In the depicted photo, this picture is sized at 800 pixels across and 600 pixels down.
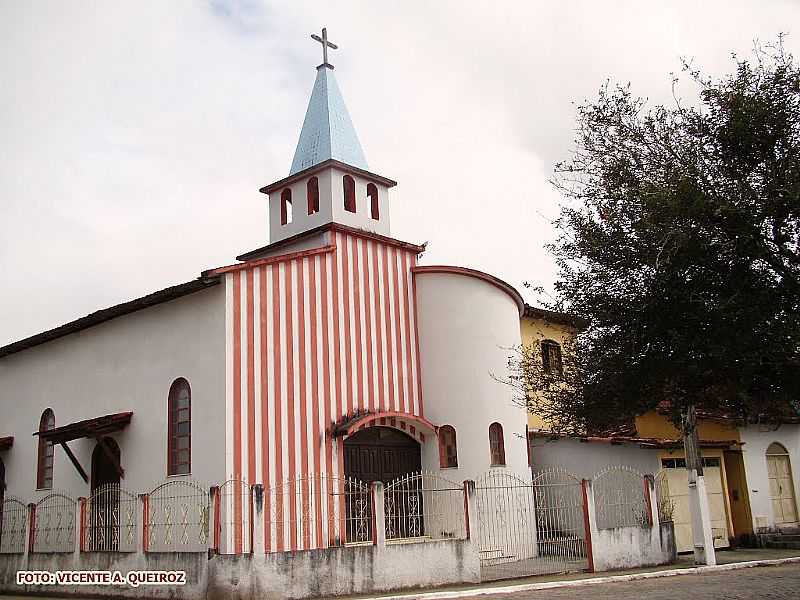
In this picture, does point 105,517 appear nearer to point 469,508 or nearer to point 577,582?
point 469,508

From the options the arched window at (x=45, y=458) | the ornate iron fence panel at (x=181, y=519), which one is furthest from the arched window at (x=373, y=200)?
the arched window at (x=45, y=458)

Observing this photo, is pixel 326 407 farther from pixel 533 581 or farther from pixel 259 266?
pixel 533 581

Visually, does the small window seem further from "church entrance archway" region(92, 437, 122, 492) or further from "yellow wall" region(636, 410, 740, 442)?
"church entrance archway" region(92, 437, 122, 492)

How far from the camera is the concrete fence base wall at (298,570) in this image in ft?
47.6

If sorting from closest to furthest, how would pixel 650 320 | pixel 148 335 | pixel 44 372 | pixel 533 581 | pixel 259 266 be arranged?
pixel 650 320
pixel 533 581
pixel 259 266
pixel 148 335
pixel 44 372

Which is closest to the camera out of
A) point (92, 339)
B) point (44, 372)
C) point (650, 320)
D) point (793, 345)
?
point (793, 345)

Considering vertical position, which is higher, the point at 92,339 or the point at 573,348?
the point at 92,339

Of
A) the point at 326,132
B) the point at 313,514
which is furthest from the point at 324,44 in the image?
the point at 313,514

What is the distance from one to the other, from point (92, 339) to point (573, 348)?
12504 millimetres

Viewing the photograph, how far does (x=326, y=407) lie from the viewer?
63.0ft

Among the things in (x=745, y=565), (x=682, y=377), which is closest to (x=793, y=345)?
(x=682, y=377)

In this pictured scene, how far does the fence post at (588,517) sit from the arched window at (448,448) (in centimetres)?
378

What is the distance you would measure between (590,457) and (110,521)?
12.0 m

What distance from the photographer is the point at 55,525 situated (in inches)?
802
